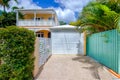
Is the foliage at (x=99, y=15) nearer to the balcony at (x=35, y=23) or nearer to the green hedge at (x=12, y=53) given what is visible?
the green hedge at (x=12, y=53)

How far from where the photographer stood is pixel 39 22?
3159cm

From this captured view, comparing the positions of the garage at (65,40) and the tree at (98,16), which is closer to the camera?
the tree at (98,16)

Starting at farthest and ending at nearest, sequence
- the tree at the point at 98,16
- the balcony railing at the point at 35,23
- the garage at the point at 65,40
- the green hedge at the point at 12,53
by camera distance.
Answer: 1. the balcony railing at the point at 35,23
2. the garage at the point at 65,40
3. the tree at the point at 98,16
4. the green hedge at the point at 12,53

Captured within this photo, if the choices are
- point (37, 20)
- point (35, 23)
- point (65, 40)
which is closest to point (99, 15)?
point (65, 40)

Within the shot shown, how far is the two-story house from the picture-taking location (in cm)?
3130

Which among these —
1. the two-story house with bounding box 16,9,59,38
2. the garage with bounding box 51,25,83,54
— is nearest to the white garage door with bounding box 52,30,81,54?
the garage with bounding box 51,25,83,54

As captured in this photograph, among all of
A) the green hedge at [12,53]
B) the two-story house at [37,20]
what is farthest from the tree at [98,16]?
the two-story house at [37,20]

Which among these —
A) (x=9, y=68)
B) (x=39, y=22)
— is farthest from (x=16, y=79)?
(x=39, y=22)

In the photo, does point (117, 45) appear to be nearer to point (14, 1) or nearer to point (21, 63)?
point (21, 63)

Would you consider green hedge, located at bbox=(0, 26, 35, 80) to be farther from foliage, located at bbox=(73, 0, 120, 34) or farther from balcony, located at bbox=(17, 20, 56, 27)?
balcony, located at bbox=(17, 20, 56, 27)

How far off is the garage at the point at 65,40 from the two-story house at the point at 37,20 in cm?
601

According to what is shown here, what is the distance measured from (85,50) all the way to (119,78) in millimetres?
13902

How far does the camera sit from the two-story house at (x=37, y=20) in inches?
1232

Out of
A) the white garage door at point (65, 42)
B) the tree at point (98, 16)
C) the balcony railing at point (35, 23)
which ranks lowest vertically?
the white garage door at point (65, 42)
